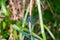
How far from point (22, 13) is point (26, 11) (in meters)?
0.06

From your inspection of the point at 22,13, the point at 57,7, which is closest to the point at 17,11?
the point at 22,13

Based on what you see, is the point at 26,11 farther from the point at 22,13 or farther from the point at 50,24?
the point at 50,24

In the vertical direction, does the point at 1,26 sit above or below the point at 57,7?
below

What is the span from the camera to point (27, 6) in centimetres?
85

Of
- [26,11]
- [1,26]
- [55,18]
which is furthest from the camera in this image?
[55,18]

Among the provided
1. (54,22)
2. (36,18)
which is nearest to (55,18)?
(54,22)

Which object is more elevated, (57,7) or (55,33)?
(57,7)

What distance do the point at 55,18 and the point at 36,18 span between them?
0.49ft

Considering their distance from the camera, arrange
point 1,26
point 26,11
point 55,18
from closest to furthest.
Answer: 1. point 26,11
2. point 1,26
3. point 55,18

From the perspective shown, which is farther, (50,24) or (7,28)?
(50,24)

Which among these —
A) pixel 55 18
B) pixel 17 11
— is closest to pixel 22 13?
pixel 17 11

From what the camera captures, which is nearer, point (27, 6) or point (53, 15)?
point (27, 6)

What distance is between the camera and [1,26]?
3.02 feet

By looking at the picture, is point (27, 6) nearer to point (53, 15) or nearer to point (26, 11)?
point (26, 11)
